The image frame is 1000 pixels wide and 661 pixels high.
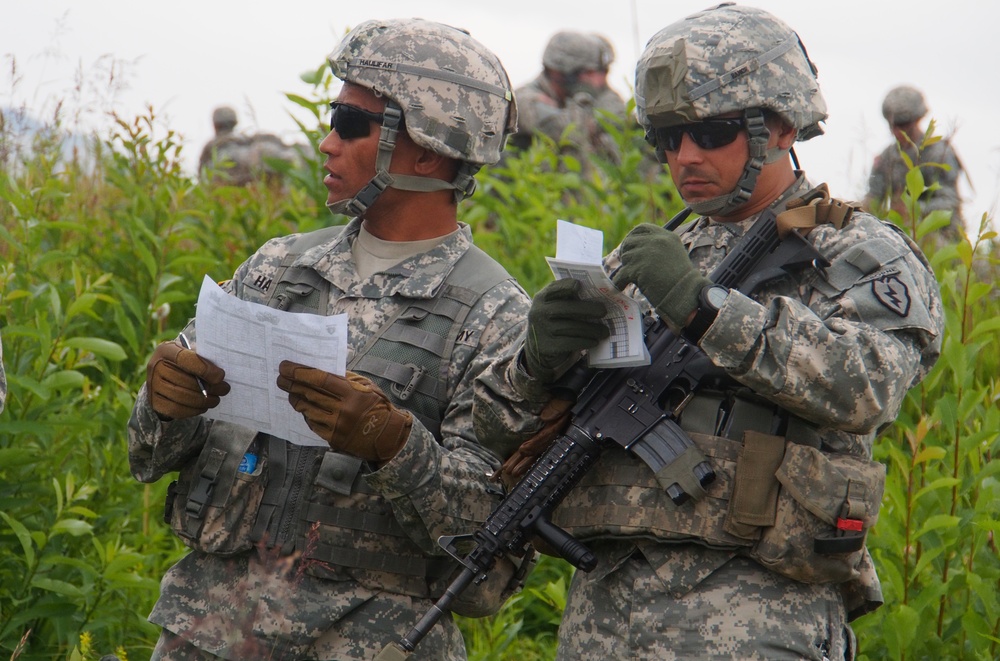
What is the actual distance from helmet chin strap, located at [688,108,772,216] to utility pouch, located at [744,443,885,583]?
628 mm

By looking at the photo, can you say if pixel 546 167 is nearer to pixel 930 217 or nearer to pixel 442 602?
pixel 930 217

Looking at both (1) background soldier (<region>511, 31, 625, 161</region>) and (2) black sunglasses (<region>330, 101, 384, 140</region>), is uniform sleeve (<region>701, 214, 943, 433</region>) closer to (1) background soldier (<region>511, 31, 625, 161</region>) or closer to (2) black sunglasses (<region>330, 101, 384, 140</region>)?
(2) black sunglasses (<region>330, 101, 384, 140</region>)

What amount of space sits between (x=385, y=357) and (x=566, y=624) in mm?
822

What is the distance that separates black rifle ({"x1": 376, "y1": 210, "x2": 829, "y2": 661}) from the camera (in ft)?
8.92

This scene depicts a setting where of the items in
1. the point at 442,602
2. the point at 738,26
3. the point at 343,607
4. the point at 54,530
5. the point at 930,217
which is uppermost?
the point at 738,26

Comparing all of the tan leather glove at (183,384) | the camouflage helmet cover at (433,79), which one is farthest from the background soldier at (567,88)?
the tan leather glove at (183,384)

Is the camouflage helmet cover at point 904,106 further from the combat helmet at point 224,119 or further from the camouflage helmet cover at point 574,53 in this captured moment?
the combat helmet at point 224,119

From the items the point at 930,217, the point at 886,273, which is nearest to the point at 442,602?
the point at 886,273

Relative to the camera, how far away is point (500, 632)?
4.41 m

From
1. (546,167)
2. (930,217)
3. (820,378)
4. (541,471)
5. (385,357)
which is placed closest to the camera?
(820,378)

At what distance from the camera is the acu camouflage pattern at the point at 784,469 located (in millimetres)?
2473

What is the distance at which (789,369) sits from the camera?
245 cm

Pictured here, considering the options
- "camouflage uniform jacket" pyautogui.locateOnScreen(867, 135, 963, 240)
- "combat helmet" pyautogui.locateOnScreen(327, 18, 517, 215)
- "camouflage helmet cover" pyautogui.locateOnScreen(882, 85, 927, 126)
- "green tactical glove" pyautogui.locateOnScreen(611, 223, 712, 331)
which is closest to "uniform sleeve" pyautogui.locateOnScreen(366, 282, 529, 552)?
"combat helmet" pyautogui.locateOnScreen(327, 18, 517, 215)

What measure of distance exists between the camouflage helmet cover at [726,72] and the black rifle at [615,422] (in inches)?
11.9
